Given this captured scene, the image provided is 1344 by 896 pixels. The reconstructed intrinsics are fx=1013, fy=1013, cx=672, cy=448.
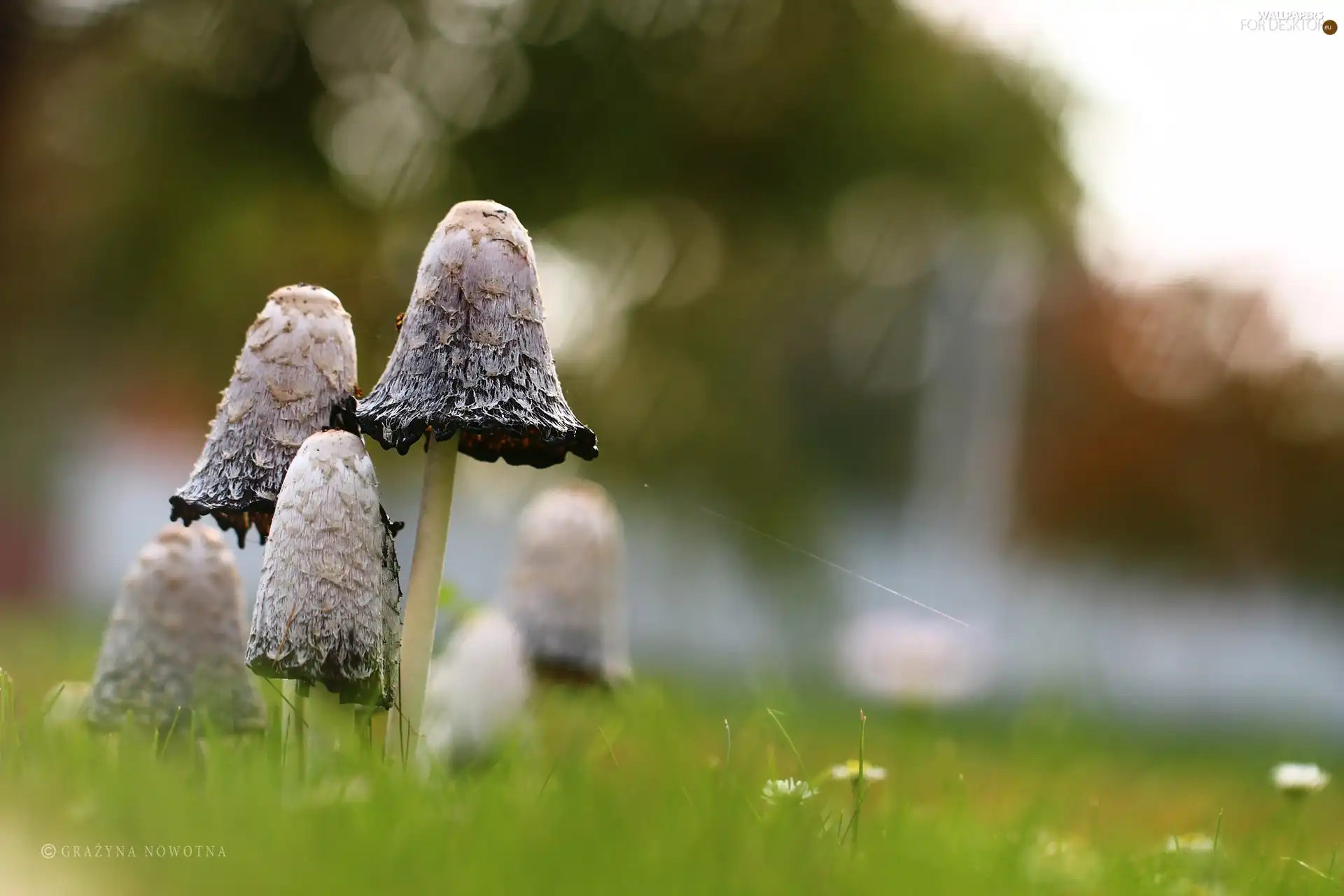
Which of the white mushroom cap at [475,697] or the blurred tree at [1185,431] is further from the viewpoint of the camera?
the blurred tree at [1185,431]

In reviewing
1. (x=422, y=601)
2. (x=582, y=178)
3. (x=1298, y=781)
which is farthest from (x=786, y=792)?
(x=582, y=178)

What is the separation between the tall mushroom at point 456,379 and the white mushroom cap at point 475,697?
0.60 metres

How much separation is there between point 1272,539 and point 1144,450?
3.43 feet

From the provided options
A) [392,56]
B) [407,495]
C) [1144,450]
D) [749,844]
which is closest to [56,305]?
[392,56]

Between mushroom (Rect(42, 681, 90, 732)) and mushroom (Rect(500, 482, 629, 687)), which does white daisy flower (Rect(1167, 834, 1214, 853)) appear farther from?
mushroom (Rect(42, 681, 90, 732))

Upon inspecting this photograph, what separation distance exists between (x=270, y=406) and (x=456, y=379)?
0.94 ft

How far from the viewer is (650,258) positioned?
4133mm

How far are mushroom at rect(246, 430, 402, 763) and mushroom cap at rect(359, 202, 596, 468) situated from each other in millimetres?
63

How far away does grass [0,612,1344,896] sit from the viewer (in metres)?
0.68

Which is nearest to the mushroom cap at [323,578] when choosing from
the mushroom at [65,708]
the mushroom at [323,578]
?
the mushroom at [323,578]

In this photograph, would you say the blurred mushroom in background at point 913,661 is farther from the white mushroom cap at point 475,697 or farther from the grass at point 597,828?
the grass at point 597,828

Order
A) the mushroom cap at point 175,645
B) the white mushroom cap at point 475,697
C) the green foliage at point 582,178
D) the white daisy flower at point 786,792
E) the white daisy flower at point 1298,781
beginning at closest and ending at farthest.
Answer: the white daisy flower at point 786,792 < the mushroom cap at point 175,645 < the white daisy flower at point 1298,781 < the white mushroom cap at point 475,697 < the green foliage at point 582,178

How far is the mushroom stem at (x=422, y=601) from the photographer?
1166 millimetres

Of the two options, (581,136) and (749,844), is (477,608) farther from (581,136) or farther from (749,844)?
(581,136)
